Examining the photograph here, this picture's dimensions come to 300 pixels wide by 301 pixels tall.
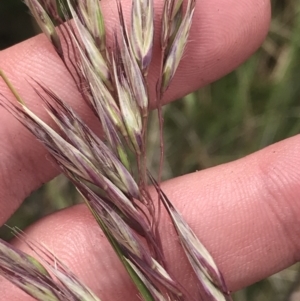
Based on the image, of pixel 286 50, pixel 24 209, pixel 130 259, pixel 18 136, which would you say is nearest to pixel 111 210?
A: pixel 130 259

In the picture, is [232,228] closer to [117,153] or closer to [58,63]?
[117,153]

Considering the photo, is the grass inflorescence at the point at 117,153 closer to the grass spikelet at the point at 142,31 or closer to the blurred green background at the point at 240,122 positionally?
the grass spikelet at the point at 142,31

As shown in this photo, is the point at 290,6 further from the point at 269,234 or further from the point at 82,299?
the point at 82,299

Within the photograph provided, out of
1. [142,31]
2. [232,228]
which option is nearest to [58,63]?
[142,31]

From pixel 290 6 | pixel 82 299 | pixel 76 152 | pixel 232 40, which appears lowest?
Answer: pixel 82 299

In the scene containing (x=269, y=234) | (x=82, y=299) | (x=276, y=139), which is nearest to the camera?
(x=82, y=299)

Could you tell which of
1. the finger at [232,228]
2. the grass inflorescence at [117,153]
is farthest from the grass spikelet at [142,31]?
the finger at [232,228]
